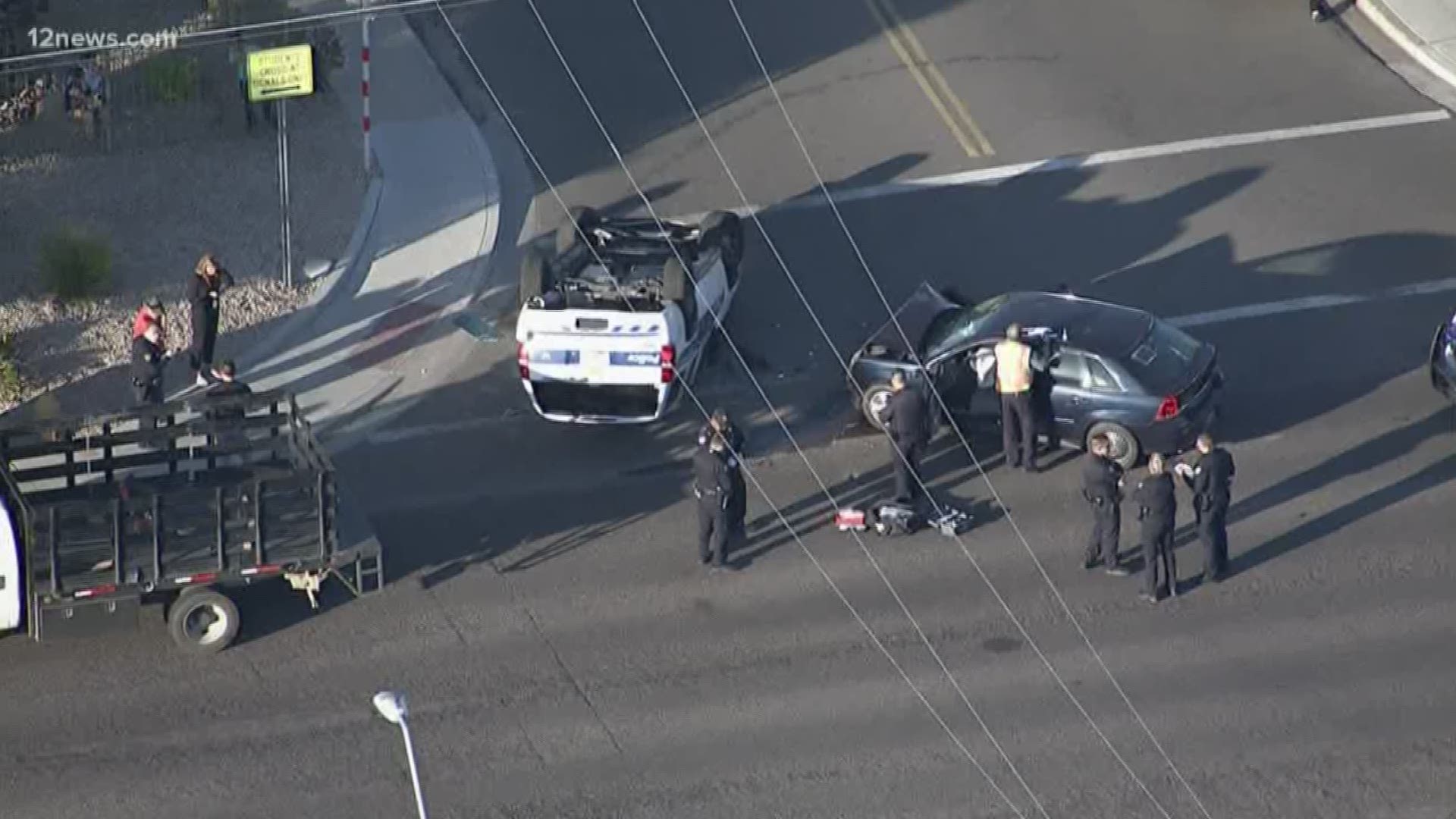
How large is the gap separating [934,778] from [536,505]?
540 cm

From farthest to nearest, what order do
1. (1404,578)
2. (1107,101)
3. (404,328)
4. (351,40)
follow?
1. (351,40)
2. (1107,101)
3. (404,328)
4. (1404,578)

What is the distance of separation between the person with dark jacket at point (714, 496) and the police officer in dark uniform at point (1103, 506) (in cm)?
297

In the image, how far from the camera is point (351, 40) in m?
33.0

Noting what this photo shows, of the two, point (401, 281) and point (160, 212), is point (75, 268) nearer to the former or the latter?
point (160, 212)

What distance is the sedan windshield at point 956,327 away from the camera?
77.5 feet

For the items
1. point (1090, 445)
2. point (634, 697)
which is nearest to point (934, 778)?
point (634, 697)

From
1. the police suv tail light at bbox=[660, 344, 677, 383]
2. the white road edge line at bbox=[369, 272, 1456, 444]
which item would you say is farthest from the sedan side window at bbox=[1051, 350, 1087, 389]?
the police suv tail light at bbox=[660, 344, 677, 383]

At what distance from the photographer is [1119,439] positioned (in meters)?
22.9

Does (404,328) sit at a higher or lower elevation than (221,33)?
lower

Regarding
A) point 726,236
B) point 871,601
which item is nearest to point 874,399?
point 726,236

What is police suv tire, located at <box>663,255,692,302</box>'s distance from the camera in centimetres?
2397

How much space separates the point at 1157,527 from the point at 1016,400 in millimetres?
2547

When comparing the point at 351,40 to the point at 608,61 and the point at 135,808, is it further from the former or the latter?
the point at 135,808

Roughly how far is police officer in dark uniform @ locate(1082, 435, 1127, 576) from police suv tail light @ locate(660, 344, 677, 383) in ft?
13.4
